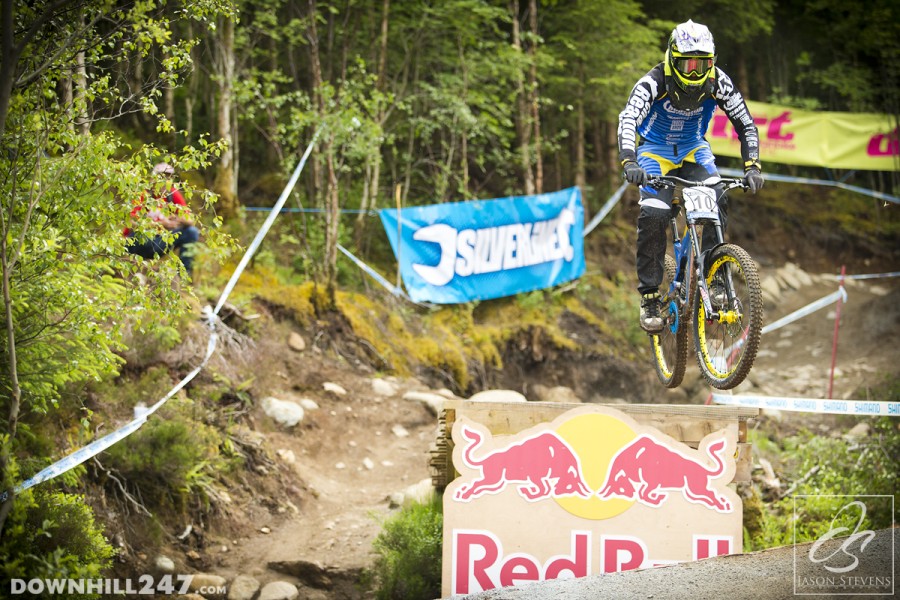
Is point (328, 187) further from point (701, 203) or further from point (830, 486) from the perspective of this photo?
point (830, 486)

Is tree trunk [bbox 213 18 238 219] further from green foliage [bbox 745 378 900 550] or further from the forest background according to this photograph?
green foliage [bbox 745 378 900 550]

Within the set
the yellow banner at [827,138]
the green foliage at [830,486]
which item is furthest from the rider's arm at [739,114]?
the yellow banner at [827,138]

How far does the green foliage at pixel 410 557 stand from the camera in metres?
6.92

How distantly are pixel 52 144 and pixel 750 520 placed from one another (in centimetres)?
665

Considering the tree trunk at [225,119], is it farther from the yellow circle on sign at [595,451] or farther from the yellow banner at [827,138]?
the yellow banner at [827,138]

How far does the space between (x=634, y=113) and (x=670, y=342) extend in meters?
1.97

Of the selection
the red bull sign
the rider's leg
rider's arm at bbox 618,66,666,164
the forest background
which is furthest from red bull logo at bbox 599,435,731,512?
the forest background

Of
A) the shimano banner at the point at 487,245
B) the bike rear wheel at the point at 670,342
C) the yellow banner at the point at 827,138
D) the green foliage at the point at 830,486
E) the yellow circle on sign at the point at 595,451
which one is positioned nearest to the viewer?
the yellow circle on sign at the point at 595,451

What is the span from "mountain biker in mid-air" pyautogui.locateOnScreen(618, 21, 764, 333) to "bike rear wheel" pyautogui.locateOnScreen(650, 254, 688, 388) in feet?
0.44

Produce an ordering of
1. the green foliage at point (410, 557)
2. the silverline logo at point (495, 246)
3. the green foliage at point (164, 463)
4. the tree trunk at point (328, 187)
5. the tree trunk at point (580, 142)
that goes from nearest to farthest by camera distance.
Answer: the green foliage at point (410, 557) < the green foliage at point (164, 463) < the tree trunk at point (328, 187) < the silverline logo at point (495, 246) < the tree trunk at point (580, 142)

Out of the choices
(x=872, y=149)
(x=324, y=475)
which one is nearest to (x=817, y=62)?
(x=872, y=149)

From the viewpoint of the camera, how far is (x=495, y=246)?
1227 centimetres

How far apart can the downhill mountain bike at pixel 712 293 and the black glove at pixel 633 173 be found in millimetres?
266

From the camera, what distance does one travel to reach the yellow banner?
665 inches
